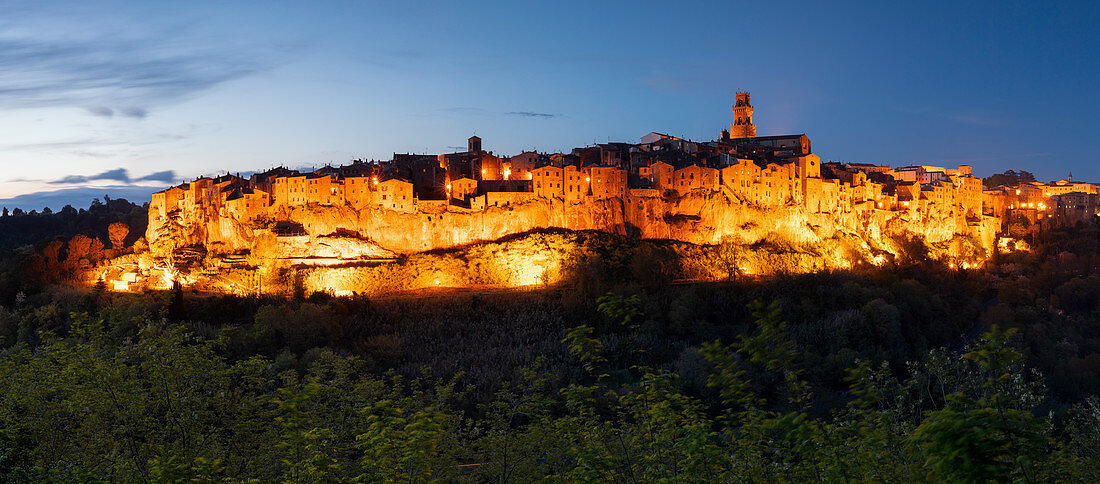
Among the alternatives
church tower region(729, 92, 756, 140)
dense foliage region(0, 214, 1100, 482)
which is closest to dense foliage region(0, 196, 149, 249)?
dense foliage region(0, 214, 1100, 482)

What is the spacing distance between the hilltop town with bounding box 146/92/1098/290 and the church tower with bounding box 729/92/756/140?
20618mm

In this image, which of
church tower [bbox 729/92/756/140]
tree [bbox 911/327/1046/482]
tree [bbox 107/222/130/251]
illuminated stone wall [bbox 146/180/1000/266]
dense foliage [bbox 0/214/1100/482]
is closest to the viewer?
tree [bbox 911/327/1046/482]

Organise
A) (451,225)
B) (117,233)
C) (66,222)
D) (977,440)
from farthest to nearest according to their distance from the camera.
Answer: (66,222) → (117,233) → (451,225) → (977,440)

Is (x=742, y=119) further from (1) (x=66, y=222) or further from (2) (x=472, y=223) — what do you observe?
(1) (x=66, y=222)

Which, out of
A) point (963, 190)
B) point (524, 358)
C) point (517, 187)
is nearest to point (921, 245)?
point (963, 190)

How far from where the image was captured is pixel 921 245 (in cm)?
6644

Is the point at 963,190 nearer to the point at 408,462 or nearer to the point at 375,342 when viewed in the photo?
the point at 375,342

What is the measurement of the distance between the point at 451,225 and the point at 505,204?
3.86 meters

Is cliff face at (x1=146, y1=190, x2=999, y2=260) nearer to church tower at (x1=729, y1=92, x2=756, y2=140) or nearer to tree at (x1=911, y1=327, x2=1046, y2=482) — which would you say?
church tower at (x1=729, y1=92, x2=756, y2=140)

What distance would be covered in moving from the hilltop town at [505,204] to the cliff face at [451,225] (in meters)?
0.07

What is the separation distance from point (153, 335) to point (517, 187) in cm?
4114

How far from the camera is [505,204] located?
51.8 meters

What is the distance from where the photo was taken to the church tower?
3359 inches

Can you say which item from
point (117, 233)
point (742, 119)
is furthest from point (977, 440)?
point (742, 119)
